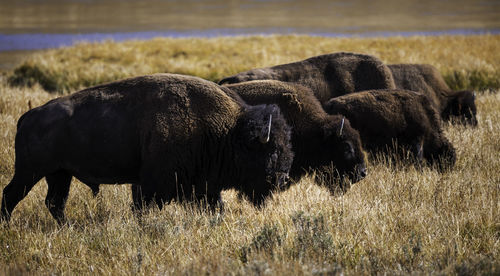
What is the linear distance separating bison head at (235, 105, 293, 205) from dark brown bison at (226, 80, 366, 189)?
3.70 feet

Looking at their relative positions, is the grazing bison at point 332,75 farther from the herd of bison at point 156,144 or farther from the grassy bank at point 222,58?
the grassy bank at point 222,58

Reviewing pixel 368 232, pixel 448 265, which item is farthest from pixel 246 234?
pixel 448 265

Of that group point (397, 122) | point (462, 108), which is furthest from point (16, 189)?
point (462, 108)

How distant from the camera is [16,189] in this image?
19.7ft

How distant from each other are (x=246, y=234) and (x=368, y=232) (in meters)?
1.09

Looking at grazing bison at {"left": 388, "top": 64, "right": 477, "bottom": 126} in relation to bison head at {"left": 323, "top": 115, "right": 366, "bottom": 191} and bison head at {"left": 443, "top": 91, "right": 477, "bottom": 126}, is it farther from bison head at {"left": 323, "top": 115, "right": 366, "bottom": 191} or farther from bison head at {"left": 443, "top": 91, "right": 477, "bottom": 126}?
bison head at {"left": 323, "top": 115, "right": 366, "bottom": 191}

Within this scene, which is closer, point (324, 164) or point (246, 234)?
point (246, 234)

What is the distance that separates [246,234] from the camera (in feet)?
17.2

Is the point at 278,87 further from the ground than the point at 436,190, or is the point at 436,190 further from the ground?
the point at 278,87

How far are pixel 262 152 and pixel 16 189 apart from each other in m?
2.58

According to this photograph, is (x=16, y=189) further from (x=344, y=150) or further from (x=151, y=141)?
(x=344, y=150)

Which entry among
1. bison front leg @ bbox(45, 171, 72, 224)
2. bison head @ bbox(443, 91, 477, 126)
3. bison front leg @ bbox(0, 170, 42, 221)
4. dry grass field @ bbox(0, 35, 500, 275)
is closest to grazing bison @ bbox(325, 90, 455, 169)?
dry grass field @ bbox(0, 35, 500, 275)

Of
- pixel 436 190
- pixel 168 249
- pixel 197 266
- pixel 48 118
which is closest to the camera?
pixel 197 266

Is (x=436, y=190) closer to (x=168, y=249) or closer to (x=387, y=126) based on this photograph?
(x=387, y=126)
